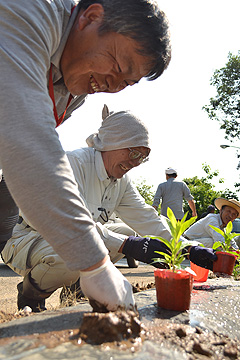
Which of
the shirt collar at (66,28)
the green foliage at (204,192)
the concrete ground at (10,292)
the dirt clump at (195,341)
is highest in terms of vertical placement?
the shirt collar at (66,28)

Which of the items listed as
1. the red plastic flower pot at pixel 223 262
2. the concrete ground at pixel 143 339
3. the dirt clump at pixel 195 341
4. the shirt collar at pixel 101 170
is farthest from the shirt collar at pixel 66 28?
the red plastic flower pot at pixel 223 262

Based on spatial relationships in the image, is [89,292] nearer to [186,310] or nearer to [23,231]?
[186,310]

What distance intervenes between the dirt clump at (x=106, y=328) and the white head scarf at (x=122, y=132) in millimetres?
2061

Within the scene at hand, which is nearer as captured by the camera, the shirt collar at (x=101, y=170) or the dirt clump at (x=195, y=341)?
the dirt clump at (x=195, y=341)

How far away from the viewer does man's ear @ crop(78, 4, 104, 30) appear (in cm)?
167

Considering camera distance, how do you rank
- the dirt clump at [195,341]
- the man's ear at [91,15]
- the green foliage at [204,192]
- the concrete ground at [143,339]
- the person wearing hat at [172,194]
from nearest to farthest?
the concrete ground at [143,339]
the dirt clump at [195,341]
the man's ear at [91,15]
the person wearing hat at [172,194]
the green foliage at [204,192]

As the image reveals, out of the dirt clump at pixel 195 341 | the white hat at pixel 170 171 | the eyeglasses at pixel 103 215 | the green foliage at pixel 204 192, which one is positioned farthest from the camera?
the green foliage at pixel 204 192

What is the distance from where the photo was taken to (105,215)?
11.3 feet

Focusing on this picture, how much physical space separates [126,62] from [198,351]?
1248 millimetres

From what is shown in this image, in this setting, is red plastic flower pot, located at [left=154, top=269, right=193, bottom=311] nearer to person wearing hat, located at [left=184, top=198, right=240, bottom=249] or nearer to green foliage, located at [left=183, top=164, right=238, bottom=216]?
person wearing hat, located at [left=184, top=198, right=240, bottom=249]

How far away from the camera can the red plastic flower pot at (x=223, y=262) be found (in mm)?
3184

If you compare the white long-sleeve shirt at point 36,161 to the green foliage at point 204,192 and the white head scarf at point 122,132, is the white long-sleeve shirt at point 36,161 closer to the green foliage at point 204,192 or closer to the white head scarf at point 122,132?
the white head scarf at point 122,132

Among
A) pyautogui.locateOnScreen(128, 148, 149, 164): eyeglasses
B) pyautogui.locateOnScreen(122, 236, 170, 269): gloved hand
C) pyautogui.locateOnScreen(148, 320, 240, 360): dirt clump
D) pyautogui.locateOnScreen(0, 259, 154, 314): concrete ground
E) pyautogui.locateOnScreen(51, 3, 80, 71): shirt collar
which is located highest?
pyautogui.locateOnScreen(51, 3, 80, 71): shirt collar

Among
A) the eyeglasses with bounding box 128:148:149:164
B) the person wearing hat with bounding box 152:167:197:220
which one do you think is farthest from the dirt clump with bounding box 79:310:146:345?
the person wearing hat with bounding box 152:167:197:220
